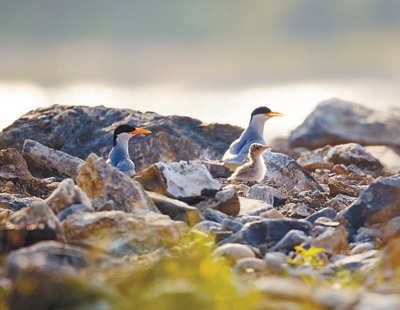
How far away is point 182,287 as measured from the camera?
227 inches

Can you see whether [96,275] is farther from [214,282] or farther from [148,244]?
[148,244]

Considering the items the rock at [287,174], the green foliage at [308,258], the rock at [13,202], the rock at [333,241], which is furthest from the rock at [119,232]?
the rock at [287,174]

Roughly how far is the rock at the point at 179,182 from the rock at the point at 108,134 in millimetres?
8185

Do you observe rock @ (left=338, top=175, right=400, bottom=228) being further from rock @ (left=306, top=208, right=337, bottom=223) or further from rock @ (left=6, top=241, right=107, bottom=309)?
rock @ (left=6, top=241, right=107, bottom=309)

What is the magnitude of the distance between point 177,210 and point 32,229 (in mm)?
1698

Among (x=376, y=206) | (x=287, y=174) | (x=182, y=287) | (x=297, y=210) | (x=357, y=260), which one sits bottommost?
(x=287, y=174)

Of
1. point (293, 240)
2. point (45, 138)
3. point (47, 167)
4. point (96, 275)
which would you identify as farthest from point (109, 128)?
point (96, 275)

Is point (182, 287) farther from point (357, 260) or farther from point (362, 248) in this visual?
point (362, 248)

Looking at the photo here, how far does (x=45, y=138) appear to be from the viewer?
60.4 feet

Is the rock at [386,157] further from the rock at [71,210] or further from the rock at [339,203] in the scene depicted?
the rock at [71,210]

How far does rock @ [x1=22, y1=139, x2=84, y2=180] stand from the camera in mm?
14680

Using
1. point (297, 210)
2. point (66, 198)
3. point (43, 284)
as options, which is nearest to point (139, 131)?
point (297, 210)

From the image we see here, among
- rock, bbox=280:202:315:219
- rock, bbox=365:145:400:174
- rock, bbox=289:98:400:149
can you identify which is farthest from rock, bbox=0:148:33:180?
rock, bbox=289:98:400:149

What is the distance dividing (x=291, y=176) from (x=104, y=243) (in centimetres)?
701
